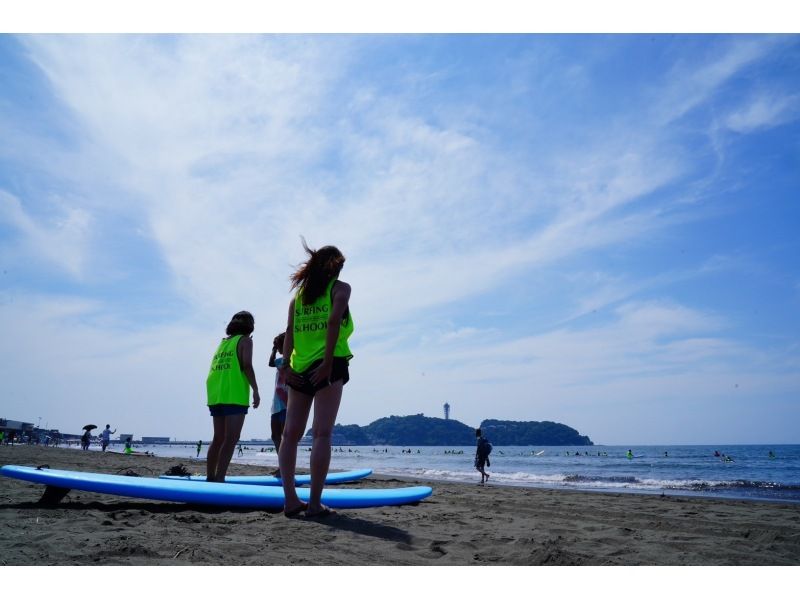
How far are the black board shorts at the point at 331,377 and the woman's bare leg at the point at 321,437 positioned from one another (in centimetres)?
4

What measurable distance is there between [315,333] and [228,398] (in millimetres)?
1986

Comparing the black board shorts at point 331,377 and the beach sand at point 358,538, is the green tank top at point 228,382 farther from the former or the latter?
A: the black board shorts at point 331,377

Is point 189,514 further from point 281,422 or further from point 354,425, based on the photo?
point 354,425

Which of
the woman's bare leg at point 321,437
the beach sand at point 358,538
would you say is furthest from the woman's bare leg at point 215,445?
the woman's bare leg at point 321,437

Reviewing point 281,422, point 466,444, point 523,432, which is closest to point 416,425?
point 466,444

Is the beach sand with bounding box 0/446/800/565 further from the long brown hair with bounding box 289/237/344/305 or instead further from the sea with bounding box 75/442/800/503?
the sea with bounding box 75/442/800/503

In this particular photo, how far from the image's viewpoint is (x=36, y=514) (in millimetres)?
3311

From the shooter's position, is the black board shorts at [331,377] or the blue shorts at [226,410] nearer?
the black board shorts at [331,377]

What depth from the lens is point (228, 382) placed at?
16.5ft

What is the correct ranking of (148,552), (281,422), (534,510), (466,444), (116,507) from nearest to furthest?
(148,552), (116,507), (534,510), (281,422), (466,444)

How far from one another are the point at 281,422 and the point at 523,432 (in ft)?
541

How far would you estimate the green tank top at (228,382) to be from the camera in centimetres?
502

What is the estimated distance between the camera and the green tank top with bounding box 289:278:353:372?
3539 mm

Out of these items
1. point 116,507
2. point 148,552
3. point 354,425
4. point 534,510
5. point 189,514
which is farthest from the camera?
point 354,425
